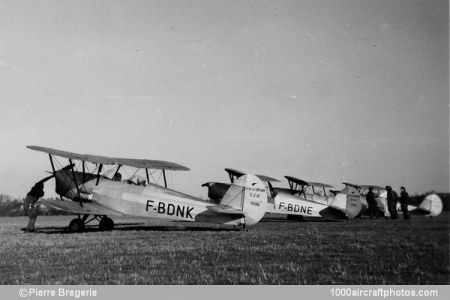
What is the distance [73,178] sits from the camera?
1248cm

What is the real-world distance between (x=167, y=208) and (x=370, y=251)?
649cm

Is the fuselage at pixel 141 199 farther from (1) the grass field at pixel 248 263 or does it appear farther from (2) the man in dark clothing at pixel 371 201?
(2) the man in dark clothing at pixel 371 201

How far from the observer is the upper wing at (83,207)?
35.6 feet

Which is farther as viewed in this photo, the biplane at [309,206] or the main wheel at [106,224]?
the biplane at [309,206]

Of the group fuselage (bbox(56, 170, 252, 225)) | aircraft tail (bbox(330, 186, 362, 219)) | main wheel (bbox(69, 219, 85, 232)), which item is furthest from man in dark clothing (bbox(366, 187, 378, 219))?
main wheel (bbox(69, 219, 85, 232))

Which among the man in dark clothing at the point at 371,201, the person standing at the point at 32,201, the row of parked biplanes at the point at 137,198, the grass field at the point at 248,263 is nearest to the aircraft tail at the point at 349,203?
the man in dark clothing at the point at 371,201

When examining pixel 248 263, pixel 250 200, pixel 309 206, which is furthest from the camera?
pixel 309 206

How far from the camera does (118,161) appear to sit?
498 inches

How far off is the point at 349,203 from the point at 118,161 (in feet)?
34.1

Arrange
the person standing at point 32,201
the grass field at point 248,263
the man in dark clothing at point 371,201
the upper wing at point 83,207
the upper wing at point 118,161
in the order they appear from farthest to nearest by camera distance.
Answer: the man in dark clothing at point 371,201, the person standing at point 32,201, the upper wing at point 118,161, the upper wing at point 83,207, the grass field at point 248,263

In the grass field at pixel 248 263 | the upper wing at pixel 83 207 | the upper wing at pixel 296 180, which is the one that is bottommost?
the grass field at pixel 248 263

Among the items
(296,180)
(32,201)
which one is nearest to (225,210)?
(32,201)

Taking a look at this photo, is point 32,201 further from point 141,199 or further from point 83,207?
point 141,199
